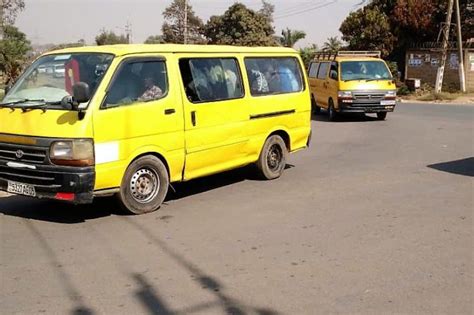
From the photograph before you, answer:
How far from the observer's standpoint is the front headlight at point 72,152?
6.02 m

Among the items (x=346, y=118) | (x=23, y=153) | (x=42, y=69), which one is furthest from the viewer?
(x=346, y=118)

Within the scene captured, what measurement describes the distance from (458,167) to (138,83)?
19.1 feet

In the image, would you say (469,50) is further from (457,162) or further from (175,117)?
(175,117)

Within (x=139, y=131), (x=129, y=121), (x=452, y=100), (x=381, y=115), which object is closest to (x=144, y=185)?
(x=139, y=131)

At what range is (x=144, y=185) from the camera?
268 inches

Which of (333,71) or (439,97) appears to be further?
(439,97)

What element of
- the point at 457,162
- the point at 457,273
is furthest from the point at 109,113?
the point at 457,162

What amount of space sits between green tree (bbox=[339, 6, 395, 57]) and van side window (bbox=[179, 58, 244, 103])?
92.7ft

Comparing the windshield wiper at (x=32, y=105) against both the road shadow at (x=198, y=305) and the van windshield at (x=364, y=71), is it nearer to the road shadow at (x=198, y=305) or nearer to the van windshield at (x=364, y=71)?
the road shadow at (x=198, y=305)

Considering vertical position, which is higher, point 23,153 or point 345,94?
point 345,94

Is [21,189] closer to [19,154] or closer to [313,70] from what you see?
[19,154]

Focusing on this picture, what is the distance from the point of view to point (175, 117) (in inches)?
275

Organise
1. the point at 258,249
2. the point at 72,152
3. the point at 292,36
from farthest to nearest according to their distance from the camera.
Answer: the point at 292,36 < the point at 72,152 < the point at 258,249

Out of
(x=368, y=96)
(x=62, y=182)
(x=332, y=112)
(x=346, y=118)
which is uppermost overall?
(x=368, y=96)
